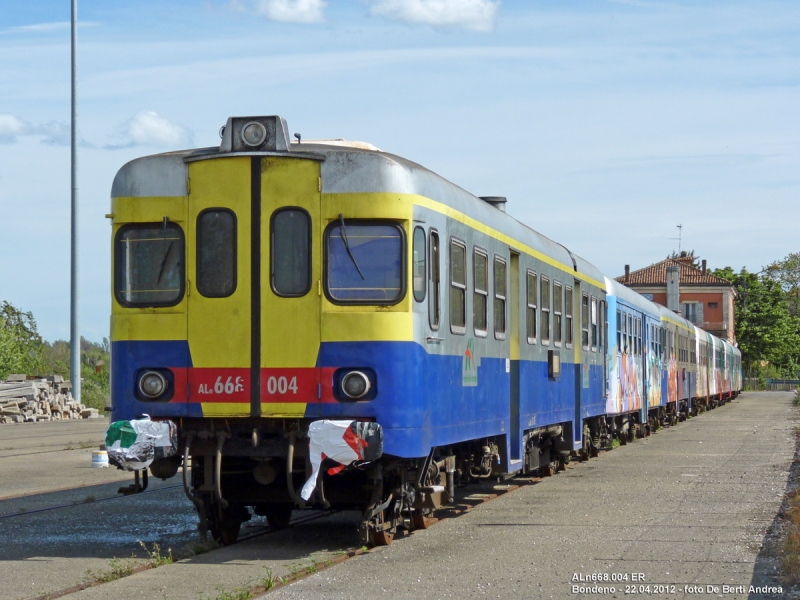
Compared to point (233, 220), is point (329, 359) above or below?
below

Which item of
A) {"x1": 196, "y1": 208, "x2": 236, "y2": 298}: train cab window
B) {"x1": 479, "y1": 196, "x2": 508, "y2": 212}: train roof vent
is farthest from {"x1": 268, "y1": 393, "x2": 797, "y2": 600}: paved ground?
{"x1": 479, "y1": 196, "x2": 508, "y2": 212}: train roof vent

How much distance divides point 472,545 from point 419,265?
7.81 feet

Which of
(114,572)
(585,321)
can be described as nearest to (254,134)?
(114,572)

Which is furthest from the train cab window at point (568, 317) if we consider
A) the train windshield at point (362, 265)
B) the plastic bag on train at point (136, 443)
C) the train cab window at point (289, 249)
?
the plastic bag on train at point (136, 443)

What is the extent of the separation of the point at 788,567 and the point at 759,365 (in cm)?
9977

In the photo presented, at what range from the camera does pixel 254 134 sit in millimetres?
9773

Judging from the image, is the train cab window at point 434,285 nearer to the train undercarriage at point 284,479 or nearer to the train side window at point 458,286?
the train side window at point 458,286

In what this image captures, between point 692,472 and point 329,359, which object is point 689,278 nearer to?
point 692,472

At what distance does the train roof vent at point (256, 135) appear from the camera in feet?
31.9

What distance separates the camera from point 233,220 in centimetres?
974

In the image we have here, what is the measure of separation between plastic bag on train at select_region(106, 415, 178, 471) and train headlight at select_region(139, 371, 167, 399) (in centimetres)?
30

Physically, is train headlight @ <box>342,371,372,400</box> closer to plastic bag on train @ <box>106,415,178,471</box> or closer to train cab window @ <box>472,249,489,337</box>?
plastic bag on train @ <box>106,415,178,471</box>

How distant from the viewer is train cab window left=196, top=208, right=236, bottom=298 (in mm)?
9742

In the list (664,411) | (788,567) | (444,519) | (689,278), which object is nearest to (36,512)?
(444,519)
